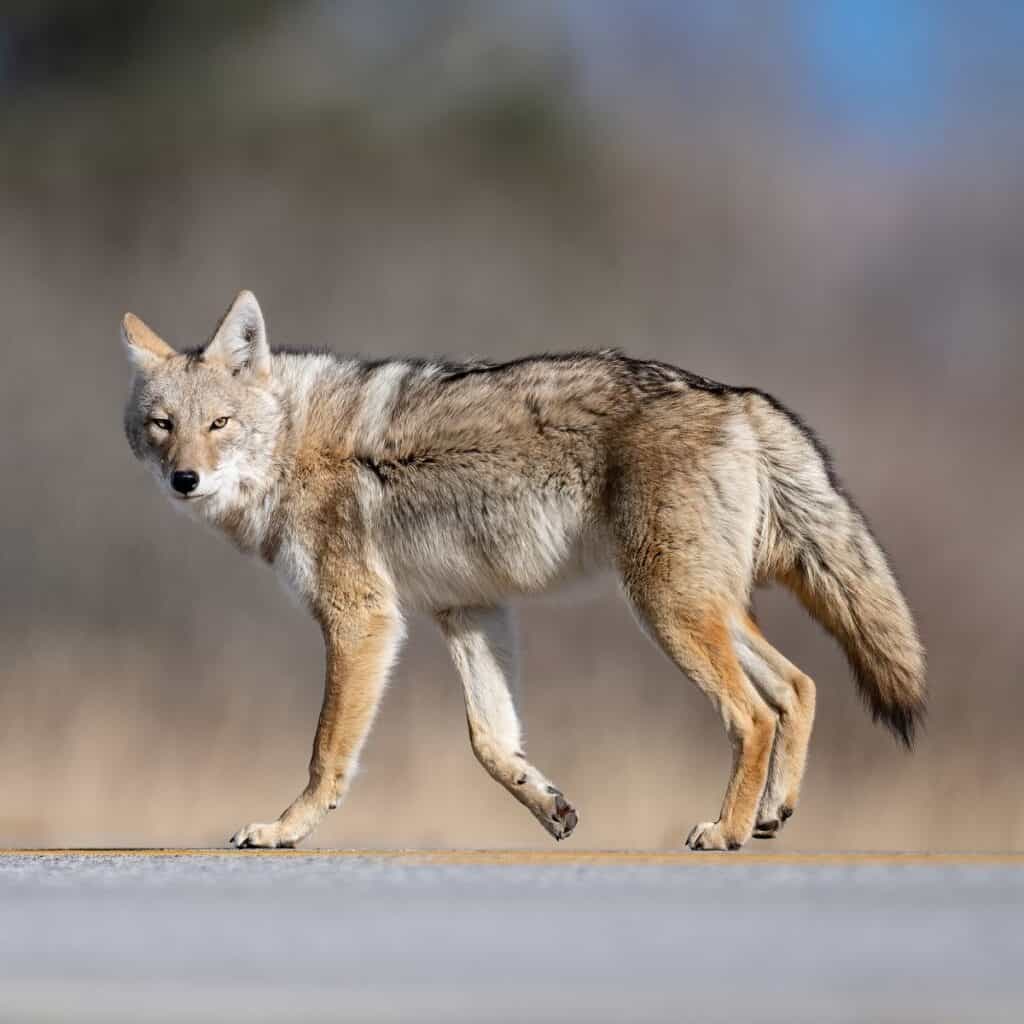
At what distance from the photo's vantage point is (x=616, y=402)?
218 inches

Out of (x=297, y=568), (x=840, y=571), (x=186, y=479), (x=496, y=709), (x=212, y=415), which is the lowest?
(x=496, y=709)

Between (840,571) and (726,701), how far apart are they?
1.90 ft

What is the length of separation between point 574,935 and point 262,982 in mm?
597

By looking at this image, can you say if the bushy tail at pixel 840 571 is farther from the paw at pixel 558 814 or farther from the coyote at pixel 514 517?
the paw at pixel 558 814

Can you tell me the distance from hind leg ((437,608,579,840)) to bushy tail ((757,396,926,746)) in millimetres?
909

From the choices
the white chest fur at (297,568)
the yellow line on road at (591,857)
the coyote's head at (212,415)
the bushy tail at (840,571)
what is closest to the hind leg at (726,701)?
the yellow line on road at (591,857)

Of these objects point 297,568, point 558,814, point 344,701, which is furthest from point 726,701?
point 297,568

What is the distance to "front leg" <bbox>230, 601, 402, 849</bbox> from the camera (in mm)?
5520

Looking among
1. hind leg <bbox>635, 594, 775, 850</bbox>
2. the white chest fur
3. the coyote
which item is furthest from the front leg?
hind leg <bbox>635, 594, 775, 850</bbox>

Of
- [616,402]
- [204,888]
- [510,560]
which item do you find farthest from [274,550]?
[204,888]

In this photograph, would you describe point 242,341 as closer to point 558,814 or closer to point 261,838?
point 261,838

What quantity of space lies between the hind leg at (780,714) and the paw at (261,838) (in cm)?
134

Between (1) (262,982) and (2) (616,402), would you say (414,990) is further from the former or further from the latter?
(2) (616,402)

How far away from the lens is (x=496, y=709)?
5.80m
